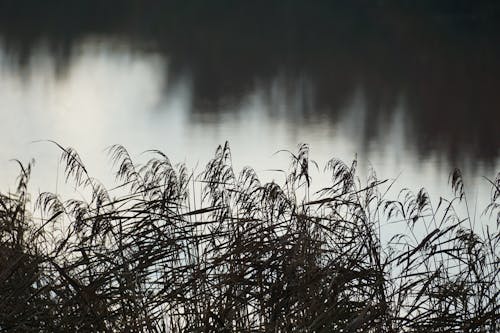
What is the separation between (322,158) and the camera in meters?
9.82

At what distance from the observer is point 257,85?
15.7 metres

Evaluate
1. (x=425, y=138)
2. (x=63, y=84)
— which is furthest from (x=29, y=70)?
(x=425, y=138)

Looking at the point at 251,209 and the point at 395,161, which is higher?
the point at 251,209

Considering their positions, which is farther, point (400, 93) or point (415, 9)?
point (415, 9)

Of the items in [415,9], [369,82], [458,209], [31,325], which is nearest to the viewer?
[31,325]

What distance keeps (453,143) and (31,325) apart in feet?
30.9

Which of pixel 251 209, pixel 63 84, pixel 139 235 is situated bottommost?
pixel 63 84

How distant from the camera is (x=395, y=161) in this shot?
9.80 m

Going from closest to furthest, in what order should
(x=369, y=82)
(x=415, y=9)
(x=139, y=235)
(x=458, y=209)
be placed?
1. (x=139, y=235)
2. (x=458, y=209)
3. (x=369, y=82)
4. (x=415, y=9)

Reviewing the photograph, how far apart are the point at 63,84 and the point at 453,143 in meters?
6.26

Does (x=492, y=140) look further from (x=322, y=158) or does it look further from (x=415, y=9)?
(x=415, y=9)

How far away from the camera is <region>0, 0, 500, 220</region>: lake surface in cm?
990

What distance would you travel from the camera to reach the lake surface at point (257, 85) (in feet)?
32.5

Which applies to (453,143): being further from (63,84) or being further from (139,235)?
(139,235)
